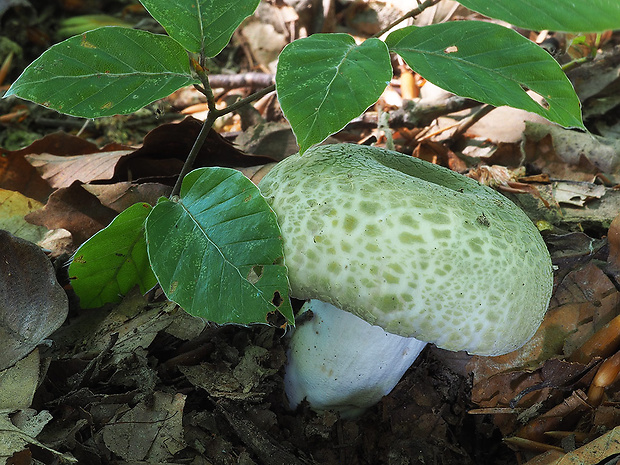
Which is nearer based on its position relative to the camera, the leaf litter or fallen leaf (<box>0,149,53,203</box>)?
the leaf litter

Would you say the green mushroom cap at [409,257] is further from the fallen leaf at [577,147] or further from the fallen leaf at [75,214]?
the fallen leaf at [577,147]

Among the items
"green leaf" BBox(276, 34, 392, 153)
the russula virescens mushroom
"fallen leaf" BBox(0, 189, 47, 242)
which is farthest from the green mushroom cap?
"fallen leaf" BBox(0, 189, 47, 242)

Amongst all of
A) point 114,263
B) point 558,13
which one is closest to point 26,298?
point 114,263

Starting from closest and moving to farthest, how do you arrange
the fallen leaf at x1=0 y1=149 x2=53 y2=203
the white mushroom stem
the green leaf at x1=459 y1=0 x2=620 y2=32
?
the green leaf at x1=459 y1=0 x2=620 y2=32 → the white mushroom stem → the fallen leaf at x1=0 y1=149 x2=53 y2=203

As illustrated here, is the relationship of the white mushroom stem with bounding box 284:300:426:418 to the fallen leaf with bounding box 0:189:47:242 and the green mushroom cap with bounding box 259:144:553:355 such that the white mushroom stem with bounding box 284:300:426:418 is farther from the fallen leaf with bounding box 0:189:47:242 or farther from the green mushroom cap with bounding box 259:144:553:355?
the fallen leaf with bounding box 0:189:47:242

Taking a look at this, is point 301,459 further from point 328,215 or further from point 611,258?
point 611,258

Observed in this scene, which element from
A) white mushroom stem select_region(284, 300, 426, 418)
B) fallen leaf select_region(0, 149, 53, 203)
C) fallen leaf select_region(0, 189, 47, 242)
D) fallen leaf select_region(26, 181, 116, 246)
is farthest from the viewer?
fallen leaf select_region(0, 149, 53, 203)
